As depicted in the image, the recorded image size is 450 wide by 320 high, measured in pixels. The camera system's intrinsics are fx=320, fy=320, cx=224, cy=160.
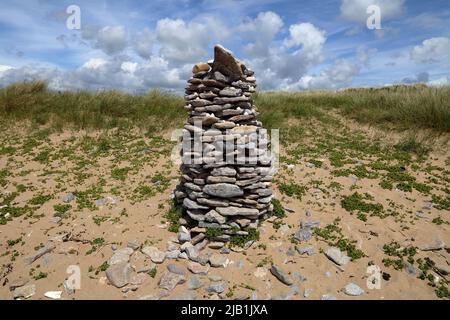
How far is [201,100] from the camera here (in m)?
6.62

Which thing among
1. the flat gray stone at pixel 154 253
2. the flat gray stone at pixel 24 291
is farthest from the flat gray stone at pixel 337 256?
the flat gray stone at pixel 24 291

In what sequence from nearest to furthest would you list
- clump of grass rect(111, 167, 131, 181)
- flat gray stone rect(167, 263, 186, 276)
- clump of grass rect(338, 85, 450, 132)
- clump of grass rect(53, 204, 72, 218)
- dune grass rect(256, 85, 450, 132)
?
1. flat gray stone rect(167, 263, 186, 276)
2. clump of grass rect(53, 204, 72, 218)
3. clump of grass rect(111, 167, 131, 181)
4. clump of grass rect(338, 85, 450, 132)
5. dune grass rect(256, 85, 450, 132)

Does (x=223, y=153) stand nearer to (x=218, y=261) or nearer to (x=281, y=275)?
(x=218, y=261)

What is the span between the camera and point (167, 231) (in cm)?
700

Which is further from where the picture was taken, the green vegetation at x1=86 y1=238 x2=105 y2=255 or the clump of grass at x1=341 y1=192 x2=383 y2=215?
the clump of grass at x1=341 y1=192 x2=383 y2=215

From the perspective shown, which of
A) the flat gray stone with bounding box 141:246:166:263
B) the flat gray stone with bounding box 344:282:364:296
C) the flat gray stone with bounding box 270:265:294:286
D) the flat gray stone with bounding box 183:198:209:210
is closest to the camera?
the flat gray stone with bounding box 344:282:364:296

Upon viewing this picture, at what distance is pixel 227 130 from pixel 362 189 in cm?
437

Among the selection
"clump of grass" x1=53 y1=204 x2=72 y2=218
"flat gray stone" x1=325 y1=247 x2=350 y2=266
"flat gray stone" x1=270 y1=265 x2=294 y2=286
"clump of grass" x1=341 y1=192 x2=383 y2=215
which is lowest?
"flat gray stone" x1=270 y1=265 x2=294 y2=286

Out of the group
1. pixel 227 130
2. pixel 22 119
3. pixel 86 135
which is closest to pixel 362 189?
pixel 227 130

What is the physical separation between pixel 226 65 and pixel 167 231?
3.74m

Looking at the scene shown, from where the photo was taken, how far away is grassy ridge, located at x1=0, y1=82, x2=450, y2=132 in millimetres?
12961

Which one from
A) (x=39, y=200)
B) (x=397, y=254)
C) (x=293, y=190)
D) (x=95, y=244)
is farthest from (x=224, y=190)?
(x=39, y=200)

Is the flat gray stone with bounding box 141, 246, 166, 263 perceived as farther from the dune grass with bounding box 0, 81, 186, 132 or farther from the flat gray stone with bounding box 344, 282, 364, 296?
the dune grass with bounding box 0, 81, 186, 132

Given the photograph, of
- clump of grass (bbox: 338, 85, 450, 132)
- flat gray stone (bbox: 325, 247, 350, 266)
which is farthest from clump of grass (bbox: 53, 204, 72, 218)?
clump of grass (bbox: 338, 85, 450, 132)
